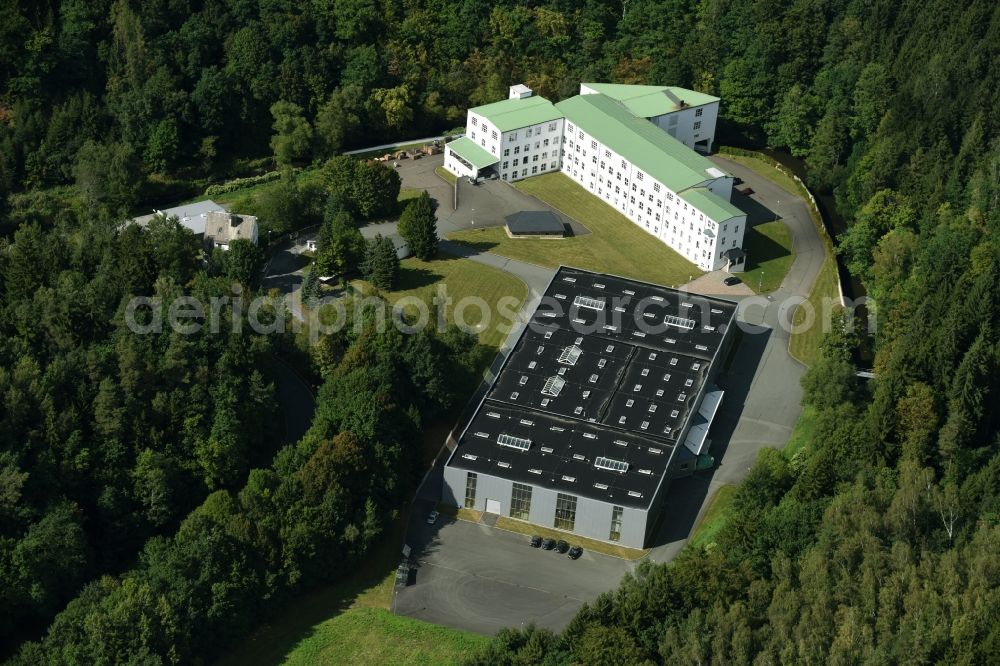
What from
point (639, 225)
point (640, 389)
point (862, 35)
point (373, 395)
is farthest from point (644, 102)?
point (373, 395)

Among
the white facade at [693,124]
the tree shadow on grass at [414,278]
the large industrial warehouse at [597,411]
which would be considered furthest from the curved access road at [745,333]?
the tree shadow on grass at [414,278]

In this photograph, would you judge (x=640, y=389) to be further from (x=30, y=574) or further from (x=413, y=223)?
(x=30, y=574)

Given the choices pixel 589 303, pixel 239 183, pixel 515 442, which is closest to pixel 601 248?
pixel 589 303

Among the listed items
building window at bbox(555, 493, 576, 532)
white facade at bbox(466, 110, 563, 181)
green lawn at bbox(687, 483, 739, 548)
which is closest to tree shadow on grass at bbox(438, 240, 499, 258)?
white facade at bbox(466, 110, 563, 181)

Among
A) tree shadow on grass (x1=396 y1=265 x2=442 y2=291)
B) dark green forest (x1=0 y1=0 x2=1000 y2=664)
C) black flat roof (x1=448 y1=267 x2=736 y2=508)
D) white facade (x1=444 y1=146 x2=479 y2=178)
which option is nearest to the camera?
dark green forest (x1=0 y1=0 x2=1000 y2=664)

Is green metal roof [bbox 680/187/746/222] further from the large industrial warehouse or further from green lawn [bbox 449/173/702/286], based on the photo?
the large industrial warehouse

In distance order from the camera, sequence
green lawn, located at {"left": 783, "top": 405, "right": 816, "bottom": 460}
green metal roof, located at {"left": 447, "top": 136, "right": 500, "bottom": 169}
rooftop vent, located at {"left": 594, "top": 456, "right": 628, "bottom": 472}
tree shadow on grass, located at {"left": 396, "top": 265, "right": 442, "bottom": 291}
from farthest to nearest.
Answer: green metal roof, located at {"left": 447, "top": 136, "right": 500, "bottom": 169}, tree shadow on grass, located at {"left": 396, "top": 265, "right": 442, "bottom": 291}, green lawn, located at {"left": 783, "top": 405, "right": 816, "bottom": 460}, rooftop vent, located at {"left": 594, "top": 456, "right": 628, "bottom": 472}

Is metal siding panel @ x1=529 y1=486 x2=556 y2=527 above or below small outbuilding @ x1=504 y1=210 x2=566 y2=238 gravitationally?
below

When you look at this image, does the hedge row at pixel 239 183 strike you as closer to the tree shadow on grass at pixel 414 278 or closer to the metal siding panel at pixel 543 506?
the tree shadow on grass at pixel 414 278

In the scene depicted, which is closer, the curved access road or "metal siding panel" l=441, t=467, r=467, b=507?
Result: "metal siding panel" l=441, t=467, r=467, b=507
